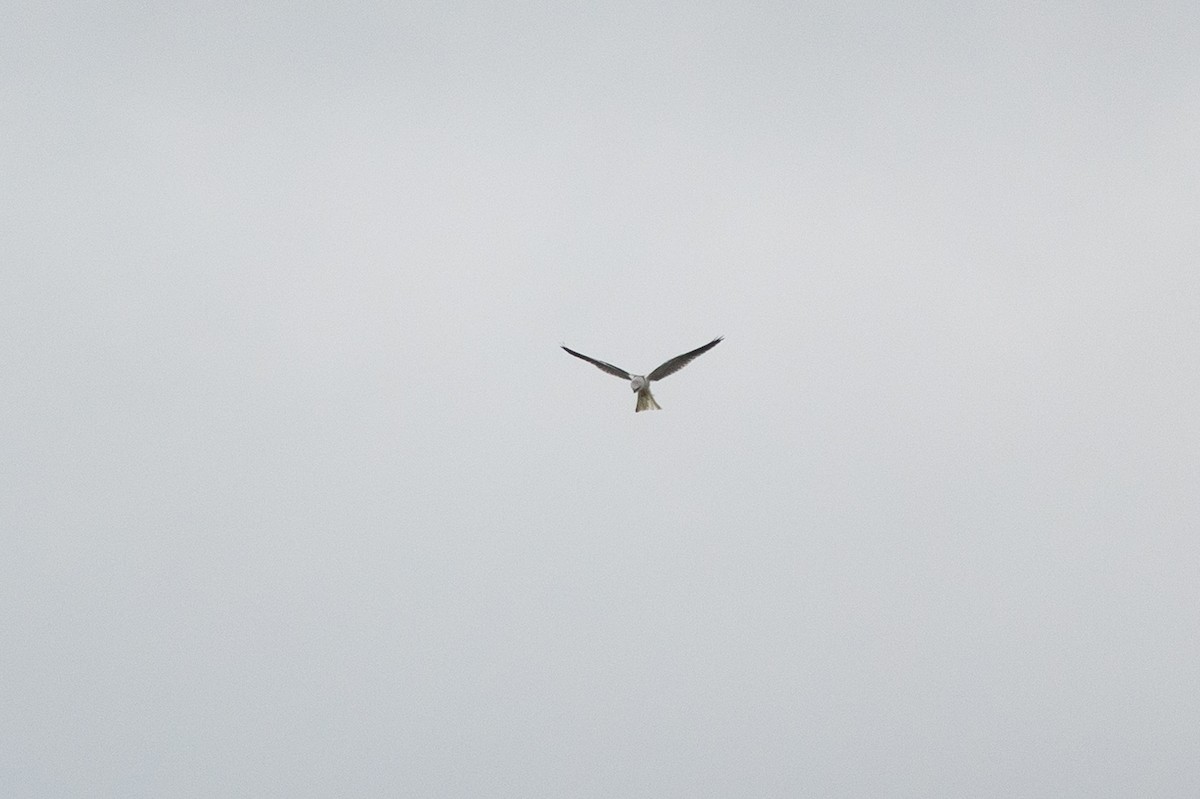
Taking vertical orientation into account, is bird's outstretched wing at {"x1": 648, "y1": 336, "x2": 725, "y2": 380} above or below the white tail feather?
above

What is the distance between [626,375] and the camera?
101ft

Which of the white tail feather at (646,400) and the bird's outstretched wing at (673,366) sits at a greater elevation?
the bird's outstretched wing at (673,366)

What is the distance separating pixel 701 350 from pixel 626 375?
1780 millimetres

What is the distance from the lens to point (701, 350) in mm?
30625
